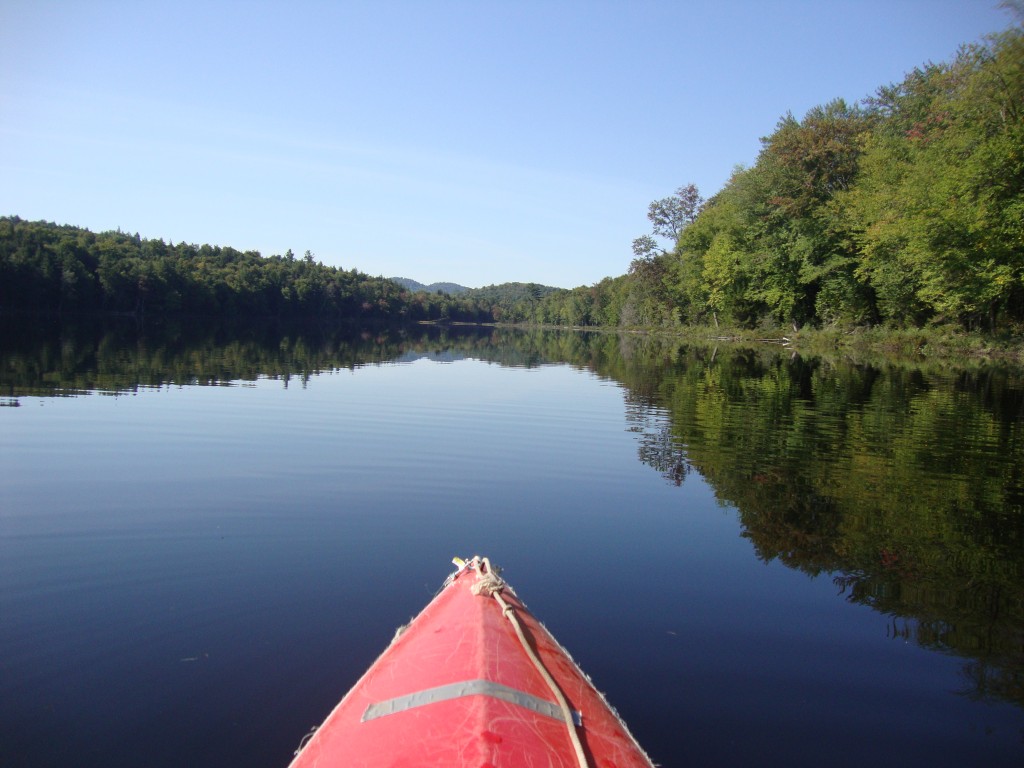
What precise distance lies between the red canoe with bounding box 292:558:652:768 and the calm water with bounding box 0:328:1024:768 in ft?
2.66

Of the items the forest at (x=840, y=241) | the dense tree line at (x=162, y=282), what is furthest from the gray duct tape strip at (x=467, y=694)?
the dense tree line at (x=162, y=282)

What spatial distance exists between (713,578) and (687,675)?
203 centimetres

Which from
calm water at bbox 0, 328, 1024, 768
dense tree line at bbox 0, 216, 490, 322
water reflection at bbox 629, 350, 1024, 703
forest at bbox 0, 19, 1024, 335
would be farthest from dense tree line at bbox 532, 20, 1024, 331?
dense tree line at bbox 0, 216, 490, 322

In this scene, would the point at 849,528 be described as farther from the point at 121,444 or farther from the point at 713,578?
the point at 121,444

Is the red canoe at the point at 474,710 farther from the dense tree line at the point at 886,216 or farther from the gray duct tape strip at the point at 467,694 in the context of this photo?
the dense tree line at the point at 886,216

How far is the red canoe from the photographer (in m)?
2.85

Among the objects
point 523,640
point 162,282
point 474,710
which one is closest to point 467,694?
point 474,710

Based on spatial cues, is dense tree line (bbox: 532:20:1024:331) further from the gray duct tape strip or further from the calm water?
the gray duct tape strip

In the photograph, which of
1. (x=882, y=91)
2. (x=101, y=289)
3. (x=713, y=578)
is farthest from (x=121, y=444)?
(x=101, y=289)

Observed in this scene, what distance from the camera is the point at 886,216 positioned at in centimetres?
3500

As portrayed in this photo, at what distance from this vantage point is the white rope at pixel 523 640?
117 inches

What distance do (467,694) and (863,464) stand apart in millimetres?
10263

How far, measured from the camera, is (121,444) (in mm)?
11180

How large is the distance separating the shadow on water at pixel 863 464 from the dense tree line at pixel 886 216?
23.7 feet
